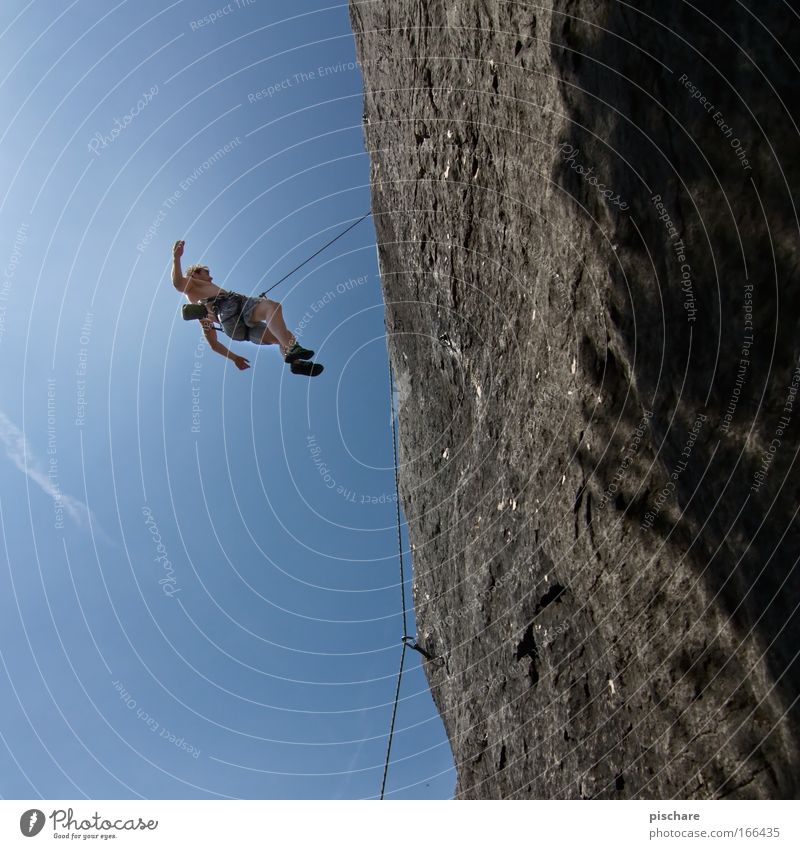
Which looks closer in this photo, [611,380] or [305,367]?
[611,380]

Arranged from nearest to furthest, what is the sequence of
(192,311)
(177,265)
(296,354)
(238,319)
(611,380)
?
(611,380)
(192,311)
(177,265)
(296,354)
(238,319)

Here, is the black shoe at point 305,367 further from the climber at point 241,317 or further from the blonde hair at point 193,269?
the blonde hair at point 193,269

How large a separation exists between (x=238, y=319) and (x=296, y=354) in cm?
124

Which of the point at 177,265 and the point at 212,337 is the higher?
the point at 177,265

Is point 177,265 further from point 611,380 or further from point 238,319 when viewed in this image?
point 611,380

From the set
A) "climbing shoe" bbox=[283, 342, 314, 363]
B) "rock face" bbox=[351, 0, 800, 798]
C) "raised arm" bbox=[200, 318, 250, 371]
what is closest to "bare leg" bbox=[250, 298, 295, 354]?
"climbing shoe" bbox=[283, 342, 314, 363]

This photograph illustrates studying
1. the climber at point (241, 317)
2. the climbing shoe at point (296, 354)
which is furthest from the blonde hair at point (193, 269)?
the climbing shoe at point (296, 354)

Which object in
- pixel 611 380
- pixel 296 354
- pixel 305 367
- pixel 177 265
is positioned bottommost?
pixel 611 380

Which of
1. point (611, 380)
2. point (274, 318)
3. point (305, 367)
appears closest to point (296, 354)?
point (305, 367)

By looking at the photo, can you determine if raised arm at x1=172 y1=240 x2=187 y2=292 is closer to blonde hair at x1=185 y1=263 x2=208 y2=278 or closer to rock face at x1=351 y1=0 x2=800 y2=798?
blonde hair at x1=185 y1=263 x2=208 y2=278

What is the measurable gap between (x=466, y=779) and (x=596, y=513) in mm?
5229

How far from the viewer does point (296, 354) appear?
34.5ft

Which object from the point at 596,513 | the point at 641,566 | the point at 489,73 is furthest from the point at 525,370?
the point at 489,73

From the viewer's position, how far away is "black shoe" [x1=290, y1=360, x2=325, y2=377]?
10.6 meters
